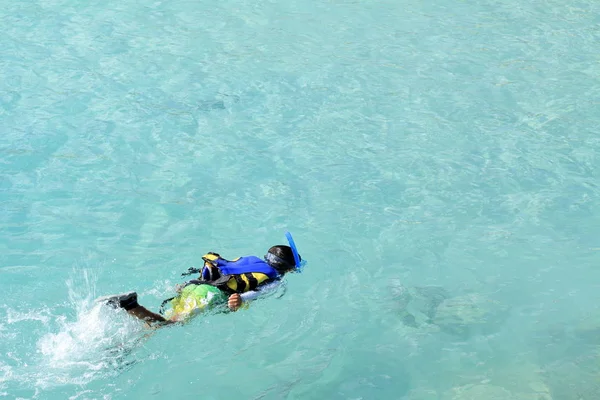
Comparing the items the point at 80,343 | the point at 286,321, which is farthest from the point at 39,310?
the point at 286,321

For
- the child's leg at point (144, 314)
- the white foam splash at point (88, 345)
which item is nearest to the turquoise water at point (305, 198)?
the white foam splash at point (88, 345)

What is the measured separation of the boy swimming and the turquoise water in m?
0.18

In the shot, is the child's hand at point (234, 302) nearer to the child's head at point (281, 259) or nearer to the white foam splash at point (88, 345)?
the child's head at point (281, 259)

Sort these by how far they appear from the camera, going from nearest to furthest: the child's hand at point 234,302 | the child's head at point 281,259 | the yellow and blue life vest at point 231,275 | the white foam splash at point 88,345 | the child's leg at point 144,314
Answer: the white foam splash at point 88,345, the child's leg at point 144,314, the child's hand at point 234,302, the yellow and blue life vest at point 231,275, the child's head at point 281,259

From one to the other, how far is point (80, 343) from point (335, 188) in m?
3.35

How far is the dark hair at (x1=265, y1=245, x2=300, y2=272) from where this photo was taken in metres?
6.18

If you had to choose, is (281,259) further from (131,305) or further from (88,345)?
(88,345)

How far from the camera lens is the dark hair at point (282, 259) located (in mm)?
6180

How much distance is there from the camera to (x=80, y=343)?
562cm

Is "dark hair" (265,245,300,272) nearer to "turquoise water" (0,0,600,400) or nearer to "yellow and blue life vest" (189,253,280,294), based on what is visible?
"yellow and blue life vest" (189,253,280,294)

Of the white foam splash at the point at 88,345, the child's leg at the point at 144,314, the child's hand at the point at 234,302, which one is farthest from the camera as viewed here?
the child's hand at the point at 234,302

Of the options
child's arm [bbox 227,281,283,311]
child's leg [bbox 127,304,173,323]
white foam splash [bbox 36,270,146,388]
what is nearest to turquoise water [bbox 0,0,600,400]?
white foam splash [bbox 36,270,146,388]

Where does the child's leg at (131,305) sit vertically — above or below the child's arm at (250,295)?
above

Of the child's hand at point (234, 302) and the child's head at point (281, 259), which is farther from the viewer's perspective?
the child's head at point (281, 259)
